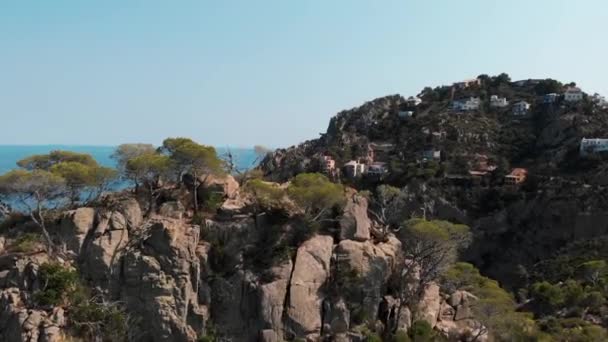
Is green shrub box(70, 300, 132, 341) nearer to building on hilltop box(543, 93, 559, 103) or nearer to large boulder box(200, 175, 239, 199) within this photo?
large boulder box(200, 175, 239, 199)

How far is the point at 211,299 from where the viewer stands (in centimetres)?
3247

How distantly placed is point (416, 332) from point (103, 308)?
17.4 metres

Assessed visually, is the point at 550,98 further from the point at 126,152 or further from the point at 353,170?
the point at 126,152

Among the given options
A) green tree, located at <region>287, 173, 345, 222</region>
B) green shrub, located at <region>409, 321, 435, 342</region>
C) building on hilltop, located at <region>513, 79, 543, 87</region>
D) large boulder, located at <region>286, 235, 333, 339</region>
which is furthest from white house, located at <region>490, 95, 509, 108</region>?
green shrub, located at <region>409, 321, 435, 342</region>

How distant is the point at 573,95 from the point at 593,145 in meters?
26.0

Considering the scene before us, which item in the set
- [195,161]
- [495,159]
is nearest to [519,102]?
[495,159]

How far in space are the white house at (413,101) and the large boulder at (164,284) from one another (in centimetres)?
12617

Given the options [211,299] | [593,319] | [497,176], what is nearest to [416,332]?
[211,299]

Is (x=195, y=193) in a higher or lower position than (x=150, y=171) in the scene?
lower

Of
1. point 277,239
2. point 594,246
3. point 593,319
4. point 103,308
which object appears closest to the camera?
point 103,308

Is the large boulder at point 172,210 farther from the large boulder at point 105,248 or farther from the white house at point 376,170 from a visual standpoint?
the white house at point 376,170

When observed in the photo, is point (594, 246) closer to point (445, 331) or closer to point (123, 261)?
point (445, 331)

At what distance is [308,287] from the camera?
1277 inches

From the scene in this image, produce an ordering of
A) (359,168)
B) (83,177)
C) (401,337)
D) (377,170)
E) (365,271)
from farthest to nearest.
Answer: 1. (359,168)
2. (377,170)
3. (83,177)
4. (365,271)
5. (401,337)
